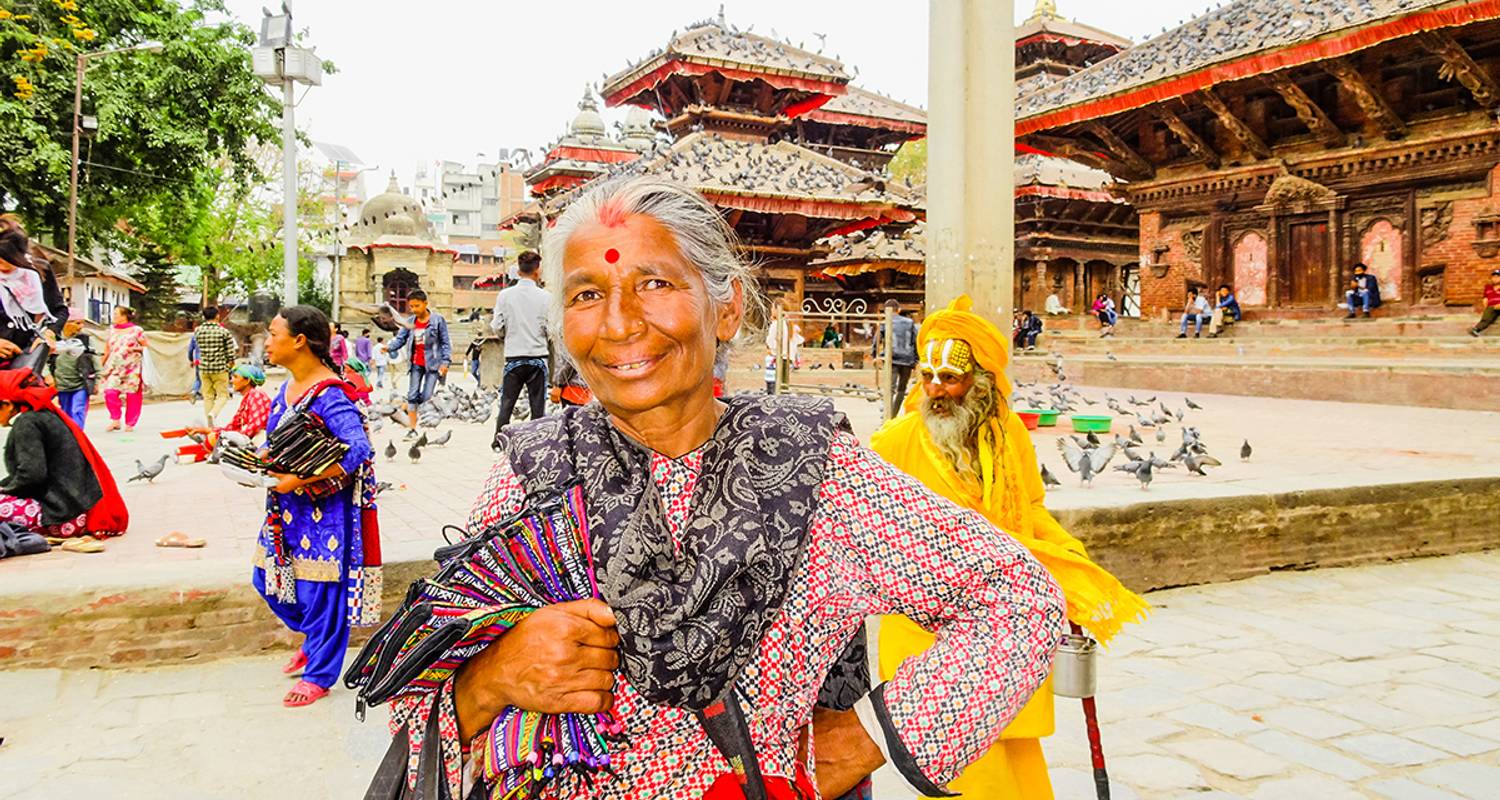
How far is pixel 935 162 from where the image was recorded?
17.1 ft

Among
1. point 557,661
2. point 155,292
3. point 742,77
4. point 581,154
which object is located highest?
point 581,154

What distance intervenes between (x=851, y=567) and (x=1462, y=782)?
Answer: 2.92 meters

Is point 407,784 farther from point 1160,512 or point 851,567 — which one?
point 1160,512

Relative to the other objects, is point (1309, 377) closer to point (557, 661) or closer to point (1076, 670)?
point (1076, 670)

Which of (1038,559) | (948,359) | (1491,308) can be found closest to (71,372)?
(948,359)

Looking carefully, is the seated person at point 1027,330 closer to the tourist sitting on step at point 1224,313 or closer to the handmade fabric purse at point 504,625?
the tourist sitting on step at point 1224,313

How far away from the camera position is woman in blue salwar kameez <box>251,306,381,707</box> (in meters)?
3.98

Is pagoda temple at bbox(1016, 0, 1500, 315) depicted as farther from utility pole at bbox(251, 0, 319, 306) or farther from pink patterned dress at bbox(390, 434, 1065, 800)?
pink patterned dress at bbox(390, 434, 1065, 800)

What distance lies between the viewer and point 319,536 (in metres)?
3.99

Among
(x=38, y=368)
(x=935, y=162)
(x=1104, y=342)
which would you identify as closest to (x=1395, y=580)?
(x=935, y=162)

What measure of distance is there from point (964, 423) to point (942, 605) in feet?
6.41

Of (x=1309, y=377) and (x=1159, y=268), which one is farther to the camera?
(x=1159, y=268)

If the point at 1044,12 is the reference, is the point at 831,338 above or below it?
below

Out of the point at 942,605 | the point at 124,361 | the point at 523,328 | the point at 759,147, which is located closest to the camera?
the point at 942,605
